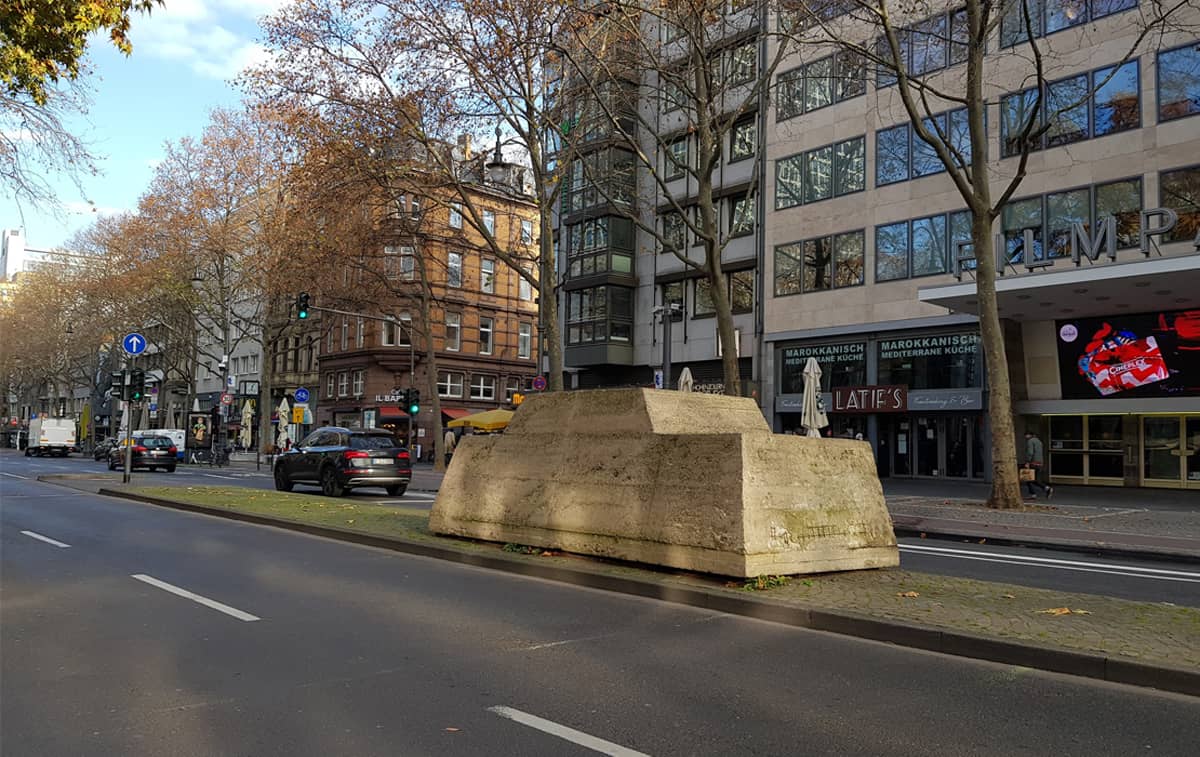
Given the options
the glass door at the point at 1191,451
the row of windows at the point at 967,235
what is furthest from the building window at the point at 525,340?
the glass door at the point at 1191,451

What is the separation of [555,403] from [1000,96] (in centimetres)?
2149

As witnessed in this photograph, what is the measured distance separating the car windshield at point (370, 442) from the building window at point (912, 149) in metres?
17.9

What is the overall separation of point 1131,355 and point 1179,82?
723 cm

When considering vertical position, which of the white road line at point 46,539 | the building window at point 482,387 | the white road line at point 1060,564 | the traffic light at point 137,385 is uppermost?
the building window at point 482,387

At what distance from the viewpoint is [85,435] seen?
3329 inches

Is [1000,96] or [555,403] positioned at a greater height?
[1000,96]

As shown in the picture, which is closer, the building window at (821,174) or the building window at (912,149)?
the building window at (912,149)

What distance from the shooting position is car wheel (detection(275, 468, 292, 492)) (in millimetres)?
24641

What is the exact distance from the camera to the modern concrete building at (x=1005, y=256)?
23.2 m

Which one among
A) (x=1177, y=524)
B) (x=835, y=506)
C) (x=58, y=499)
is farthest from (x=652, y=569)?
(x=58, y=499)

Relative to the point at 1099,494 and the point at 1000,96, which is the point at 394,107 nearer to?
the point at 1000,96

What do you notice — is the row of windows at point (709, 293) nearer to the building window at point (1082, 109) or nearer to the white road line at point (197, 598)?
the building window at point (1082, 109)

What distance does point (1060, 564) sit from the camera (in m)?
11.5

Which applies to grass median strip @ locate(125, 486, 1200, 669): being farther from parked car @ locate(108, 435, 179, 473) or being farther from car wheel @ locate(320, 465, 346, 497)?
parked car @ locate(108, 435, 179, 473)
